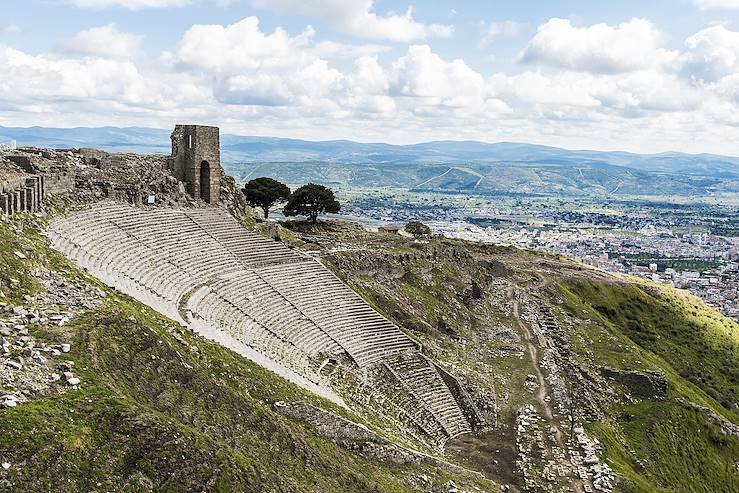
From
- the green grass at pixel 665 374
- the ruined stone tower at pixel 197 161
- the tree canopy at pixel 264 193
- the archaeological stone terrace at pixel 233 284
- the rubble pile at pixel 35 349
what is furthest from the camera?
the tree canopy at pixel 264 193

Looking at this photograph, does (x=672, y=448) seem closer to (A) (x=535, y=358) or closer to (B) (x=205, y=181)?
(A) (x=535, y=358)

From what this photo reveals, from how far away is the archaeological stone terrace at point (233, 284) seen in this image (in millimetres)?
33062

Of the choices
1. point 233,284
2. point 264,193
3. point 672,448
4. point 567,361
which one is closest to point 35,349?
point 233,284

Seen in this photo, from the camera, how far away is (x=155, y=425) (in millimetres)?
16750

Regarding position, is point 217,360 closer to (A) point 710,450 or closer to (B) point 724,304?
(A) point 710,450

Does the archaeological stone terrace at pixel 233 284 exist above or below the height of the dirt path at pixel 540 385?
above

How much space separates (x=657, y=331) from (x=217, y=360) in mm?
50923

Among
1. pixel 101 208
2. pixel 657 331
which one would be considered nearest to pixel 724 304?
pixel 657 331

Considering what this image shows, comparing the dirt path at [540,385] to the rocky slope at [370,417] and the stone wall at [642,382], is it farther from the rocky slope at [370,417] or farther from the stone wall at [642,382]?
the stone wall at [642,382]

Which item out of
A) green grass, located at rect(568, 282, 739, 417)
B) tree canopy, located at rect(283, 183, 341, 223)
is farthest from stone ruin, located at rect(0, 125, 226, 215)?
green grass, located at rect(568, 282, 739, 417)

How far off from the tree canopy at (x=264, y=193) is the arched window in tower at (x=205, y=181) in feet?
69.5

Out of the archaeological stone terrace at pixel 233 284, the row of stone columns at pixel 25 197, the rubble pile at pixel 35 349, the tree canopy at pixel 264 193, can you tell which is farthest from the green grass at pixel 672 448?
the tree canopy at pixel 264 193

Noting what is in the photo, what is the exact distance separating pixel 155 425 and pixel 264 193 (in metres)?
61.6

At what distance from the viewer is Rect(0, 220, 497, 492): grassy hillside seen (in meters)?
15.1
